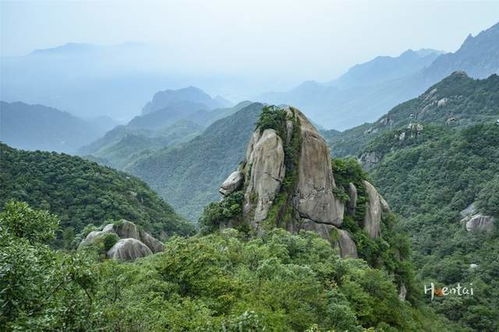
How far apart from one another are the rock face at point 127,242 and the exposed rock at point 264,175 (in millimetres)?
7330

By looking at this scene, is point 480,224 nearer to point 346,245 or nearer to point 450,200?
point 450,200

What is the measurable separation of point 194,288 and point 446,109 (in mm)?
114962

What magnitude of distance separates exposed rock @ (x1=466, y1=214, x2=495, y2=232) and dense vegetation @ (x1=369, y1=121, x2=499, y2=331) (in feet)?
2.58

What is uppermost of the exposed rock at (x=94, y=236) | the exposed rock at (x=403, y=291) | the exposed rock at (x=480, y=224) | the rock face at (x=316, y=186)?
the rock face at (x=316, y=186)

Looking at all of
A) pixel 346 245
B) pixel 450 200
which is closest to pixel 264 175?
pixel 346 245

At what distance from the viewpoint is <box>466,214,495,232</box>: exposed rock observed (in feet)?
174

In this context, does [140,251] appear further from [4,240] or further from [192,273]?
[4,240]

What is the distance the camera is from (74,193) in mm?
51156

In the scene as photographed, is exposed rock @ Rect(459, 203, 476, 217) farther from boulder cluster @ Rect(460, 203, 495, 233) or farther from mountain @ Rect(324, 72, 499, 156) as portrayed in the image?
mountain @ Rect(324, 72, 499, 156)

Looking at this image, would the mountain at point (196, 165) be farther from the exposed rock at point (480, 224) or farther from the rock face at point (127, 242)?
the rock face at point (127, 242)

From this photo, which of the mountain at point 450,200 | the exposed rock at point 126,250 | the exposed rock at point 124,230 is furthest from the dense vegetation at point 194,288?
the mountain at point 450,200

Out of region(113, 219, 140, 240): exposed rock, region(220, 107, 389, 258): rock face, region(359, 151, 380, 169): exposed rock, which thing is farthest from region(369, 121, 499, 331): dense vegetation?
region(113, 219, 140, 240): exposed rock

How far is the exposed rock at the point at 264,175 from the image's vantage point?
28.5 meters

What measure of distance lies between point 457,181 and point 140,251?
171ft
